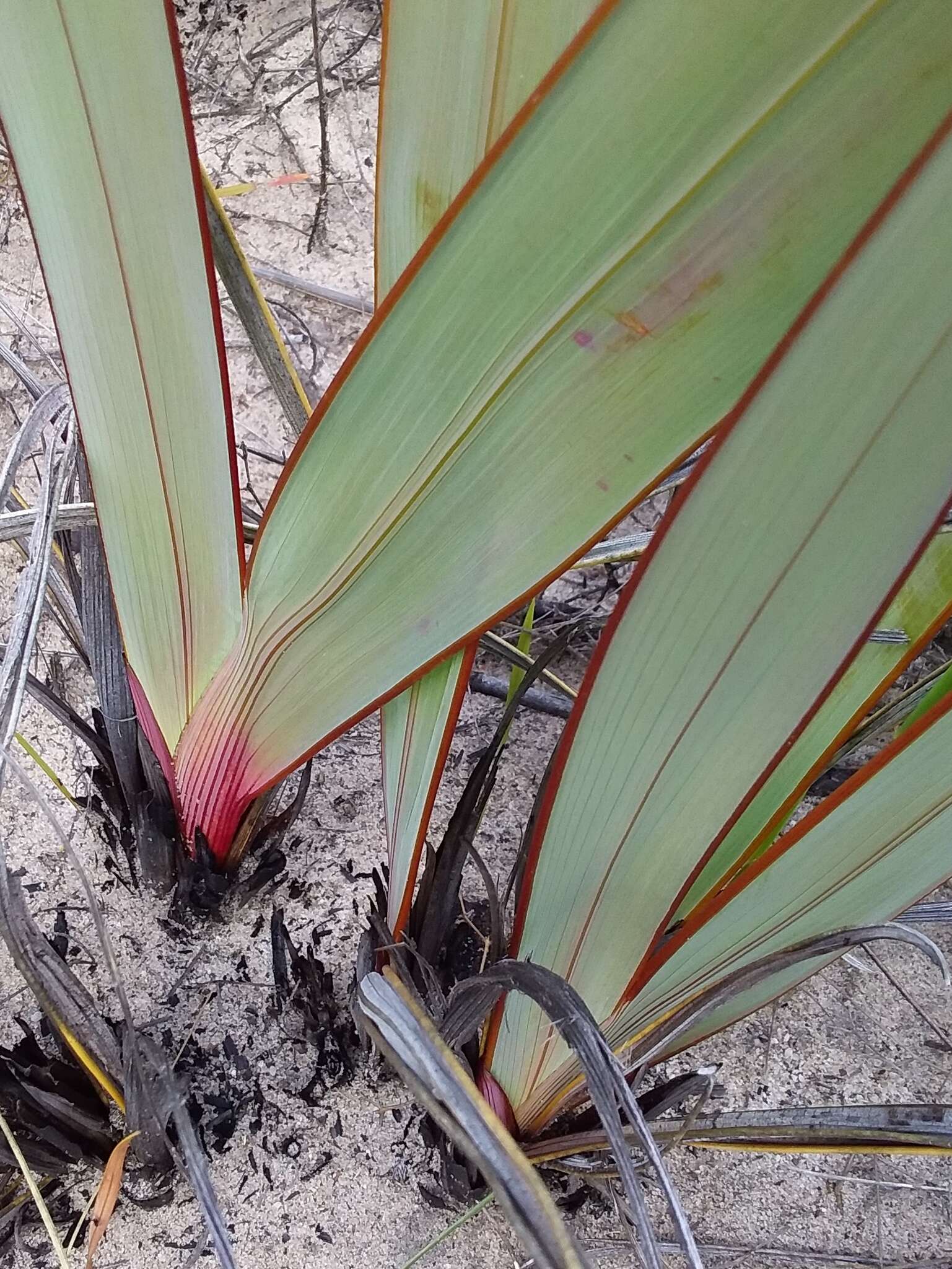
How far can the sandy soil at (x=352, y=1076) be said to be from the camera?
17.0 inches

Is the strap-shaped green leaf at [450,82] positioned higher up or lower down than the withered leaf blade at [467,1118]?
higher up

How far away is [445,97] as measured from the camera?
0.28 meters

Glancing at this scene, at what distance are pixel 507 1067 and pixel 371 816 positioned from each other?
21 centimetres

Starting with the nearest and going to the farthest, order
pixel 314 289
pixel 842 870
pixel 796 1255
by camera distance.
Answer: pixel 842 870, pixel 796 1255, pixel 314 289

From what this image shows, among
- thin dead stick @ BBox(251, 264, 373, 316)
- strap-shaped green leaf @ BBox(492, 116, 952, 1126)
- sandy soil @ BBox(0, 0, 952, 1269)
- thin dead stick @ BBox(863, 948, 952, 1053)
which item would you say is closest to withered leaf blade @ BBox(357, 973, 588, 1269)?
strap-shaped green leaf @ BBox(492, 116, 952, 1126)

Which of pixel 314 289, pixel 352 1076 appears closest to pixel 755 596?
pixel 352 1076

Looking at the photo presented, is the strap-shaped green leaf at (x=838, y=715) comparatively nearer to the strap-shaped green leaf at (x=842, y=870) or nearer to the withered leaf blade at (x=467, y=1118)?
the strap-shaped green leaf at (x=842, y=870)

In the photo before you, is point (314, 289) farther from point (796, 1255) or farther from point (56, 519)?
point (796, 1255)

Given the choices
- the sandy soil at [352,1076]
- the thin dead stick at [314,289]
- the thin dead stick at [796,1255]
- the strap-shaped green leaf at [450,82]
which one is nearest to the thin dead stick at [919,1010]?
the sandy soil at [352,1076]

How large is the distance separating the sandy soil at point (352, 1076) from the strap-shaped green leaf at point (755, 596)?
17 cm

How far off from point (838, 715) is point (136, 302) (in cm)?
34

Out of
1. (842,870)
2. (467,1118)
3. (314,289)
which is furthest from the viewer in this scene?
(314,289)

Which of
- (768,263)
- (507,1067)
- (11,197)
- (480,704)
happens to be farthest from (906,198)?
(11,197)

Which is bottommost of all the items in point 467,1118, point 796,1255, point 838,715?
point 796,1255
